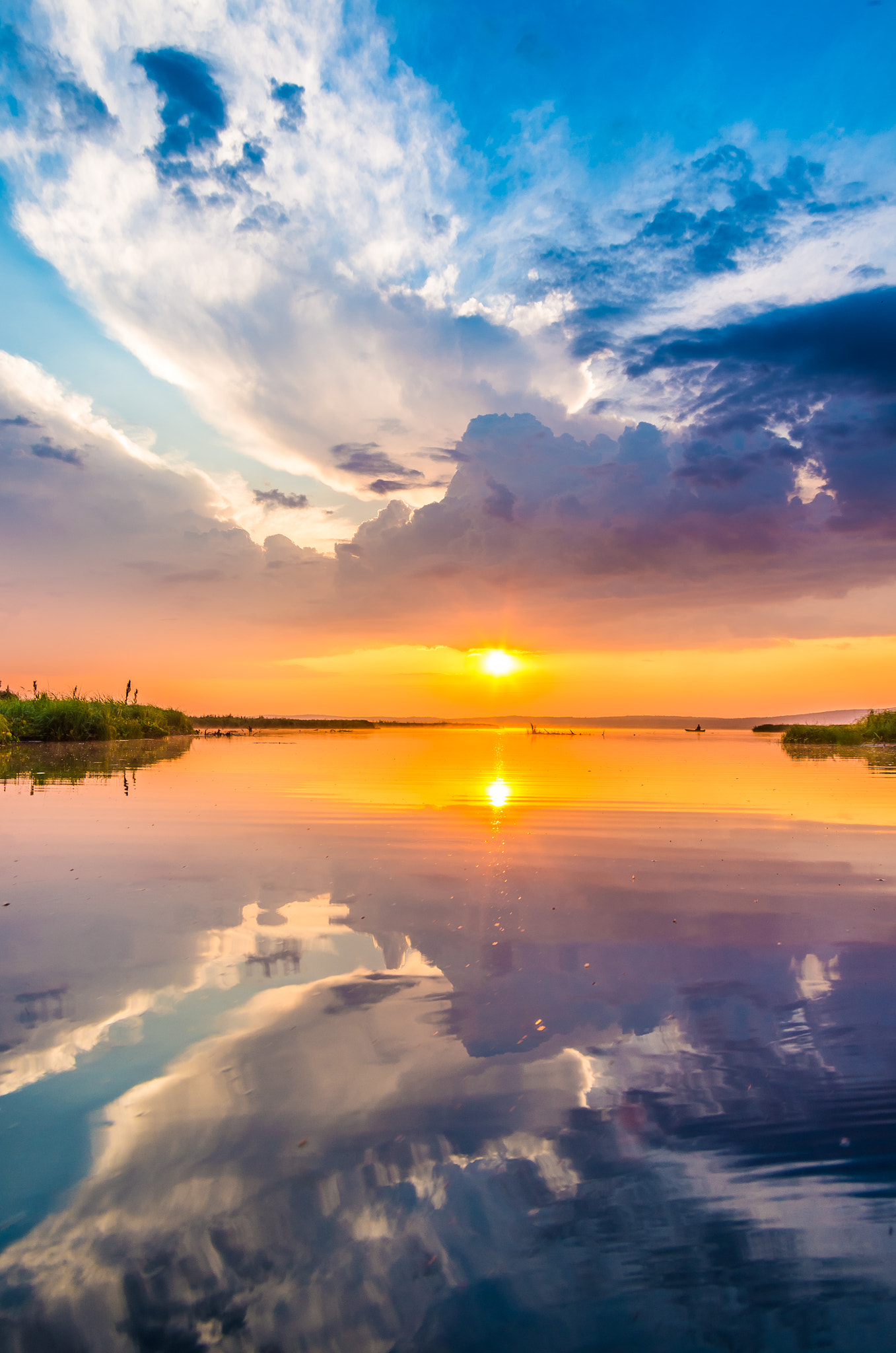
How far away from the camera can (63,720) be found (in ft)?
128

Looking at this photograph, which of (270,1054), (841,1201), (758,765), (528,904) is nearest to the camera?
(841,1201)

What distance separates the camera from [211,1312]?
2363 mm

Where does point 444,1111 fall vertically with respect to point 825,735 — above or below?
below

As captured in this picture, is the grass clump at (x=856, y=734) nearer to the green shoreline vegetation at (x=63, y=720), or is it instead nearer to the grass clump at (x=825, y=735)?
the grass clump at (x=825, y=735)

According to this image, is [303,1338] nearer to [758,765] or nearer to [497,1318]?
[497,1318]

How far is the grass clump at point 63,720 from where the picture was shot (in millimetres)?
37750

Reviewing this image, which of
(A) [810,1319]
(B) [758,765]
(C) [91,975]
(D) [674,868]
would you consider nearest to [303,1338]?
(A) [810,1319]

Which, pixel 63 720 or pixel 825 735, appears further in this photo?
pixel 825 735

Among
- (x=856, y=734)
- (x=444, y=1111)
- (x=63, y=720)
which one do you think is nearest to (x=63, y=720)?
(x=63, y=720)

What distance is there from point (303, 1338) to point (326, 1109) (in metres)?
1.22

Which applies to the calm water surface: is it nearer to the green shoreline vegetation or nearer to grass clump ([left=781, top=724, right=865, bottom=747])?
the green shoreline vegetation

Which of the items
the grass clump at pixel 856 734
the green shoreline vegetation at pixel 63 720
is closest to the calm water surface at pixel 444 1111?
the green shoreline vegetation at pixel 63 720

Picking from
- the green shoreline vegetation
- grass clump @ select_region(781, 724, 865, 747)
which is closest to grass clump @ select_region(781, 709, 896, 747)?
grass clump @ select_region(781, 724, 865, 747)

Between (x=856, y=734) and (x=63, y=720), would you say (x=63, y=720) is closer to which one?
(x=63, y=720)
